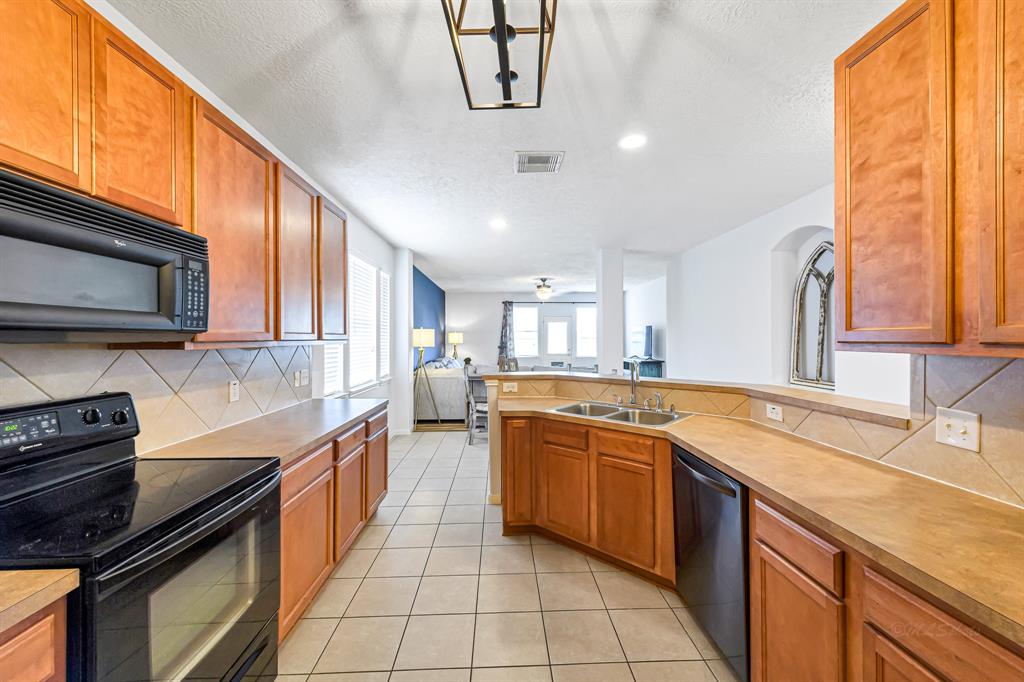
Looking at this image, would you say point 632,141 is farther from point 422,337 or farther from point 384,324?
point 422,337

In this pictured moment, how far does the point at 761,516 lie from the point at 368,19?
7.67ft

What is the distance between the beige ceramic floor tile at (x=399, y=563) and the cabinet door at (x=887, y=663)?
2016 millimetres

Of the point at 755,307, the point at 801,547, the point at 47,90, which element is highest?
the point at 47,90

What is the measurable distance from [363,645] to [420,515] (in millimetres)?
1268

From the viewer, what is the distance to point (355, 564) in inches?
93.7

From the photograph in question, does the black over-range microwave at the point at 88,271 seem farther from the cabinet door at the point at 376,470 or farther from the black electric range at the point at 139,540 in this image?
the cabinet door at the point at 376,470

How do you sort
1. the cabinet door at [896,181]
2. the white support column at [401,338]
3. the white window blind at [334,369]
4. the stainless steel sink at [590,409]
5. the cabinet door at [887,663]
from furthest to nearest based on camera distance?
the white support column at [401,338], the white window blind at [334,369], the stainless steel sink at [590,409], the cabinet door at [896,181], the cabinet door at [887,663]

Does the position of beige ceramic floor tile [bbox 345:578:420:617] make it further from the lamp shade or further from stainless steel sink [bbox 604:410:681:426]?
the lamp shade

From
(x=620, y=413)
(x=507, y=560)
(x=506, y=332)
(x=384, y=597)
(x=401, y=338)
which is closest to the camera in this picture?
(x=384, y=597)

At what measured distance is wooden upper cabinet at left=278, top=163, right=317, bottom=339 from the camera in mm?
2049

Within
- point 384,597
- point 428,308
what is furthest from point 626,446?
point 428,308

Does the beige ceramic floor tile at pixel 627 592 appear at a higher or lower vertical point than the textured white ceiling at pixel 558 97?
lower

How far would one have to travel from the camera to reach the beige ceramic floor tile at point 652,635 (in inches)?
66.7

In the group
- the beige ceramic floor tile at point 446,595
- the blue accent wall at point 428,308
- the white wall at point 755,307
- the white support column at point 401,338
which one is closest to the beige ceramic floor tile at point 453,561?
the beige ceramic floor tile at point 446,595
